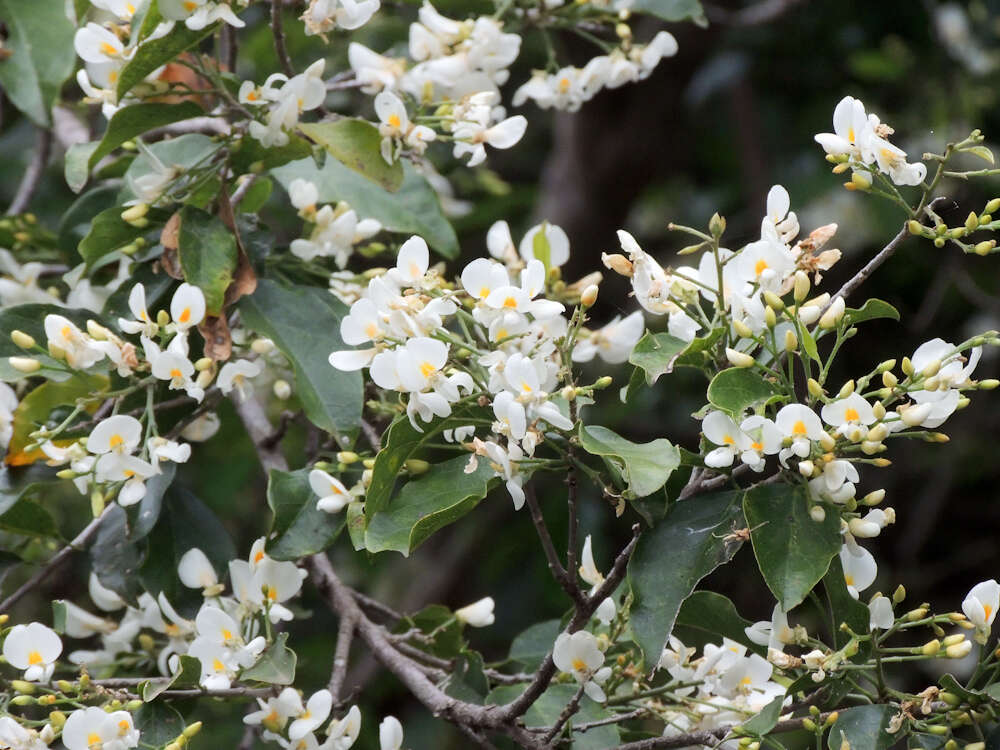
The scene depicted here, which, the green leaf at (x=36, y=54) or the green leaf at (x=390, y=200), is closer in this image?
the green leaf at (x=390, y=200)

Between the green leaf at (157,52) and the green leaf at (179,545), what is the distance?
458 millimetres

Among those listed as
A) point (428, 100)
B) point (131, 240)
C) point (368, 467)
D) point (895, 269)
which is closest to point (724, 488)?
point (368, 467)

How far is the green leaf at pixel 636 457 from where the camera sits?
35.7 inches

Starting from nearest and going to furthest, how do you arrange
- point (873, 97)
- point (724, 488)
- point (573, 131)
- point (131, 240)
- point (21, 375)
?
point (724, 488), point (21, 375), point (131, 240), point (573, 131), point (873, 97)

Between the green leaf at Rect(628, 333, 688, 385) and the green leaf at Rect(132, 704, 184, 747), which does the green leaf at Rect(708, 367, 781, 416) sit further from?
the green leaf at Rect(132, 704, 184, 747)

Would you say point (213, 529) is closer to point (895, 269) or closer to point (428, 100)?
point (428, 100)

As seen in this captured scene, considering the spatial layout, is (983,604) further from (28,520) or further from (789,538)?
(28,520)

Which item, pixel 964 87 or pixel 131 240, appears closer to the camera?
pixel 131 240

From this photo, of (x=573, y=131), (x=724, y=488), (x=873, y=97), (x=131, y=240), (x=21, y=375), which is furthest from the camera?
(x=873, y=97)

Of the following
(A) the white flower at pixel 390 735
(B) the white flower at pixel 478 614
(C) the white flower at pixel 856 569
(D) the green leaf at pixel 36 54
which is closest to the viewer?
(C) the white flower at pixel 856 569

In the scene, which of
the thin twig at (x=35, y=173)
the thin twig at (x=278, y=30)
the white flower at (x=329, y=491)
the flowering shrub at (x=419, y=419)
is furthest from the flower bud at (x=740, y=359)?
the thin twig at (x=35, y=173)

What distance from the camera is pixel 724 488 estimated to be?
40.3 inches

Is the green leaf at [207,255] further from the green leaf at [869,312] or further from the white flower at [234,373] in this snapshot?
the green leaf at [869,312]

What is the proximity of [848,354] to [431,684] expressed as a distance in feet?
7.17
